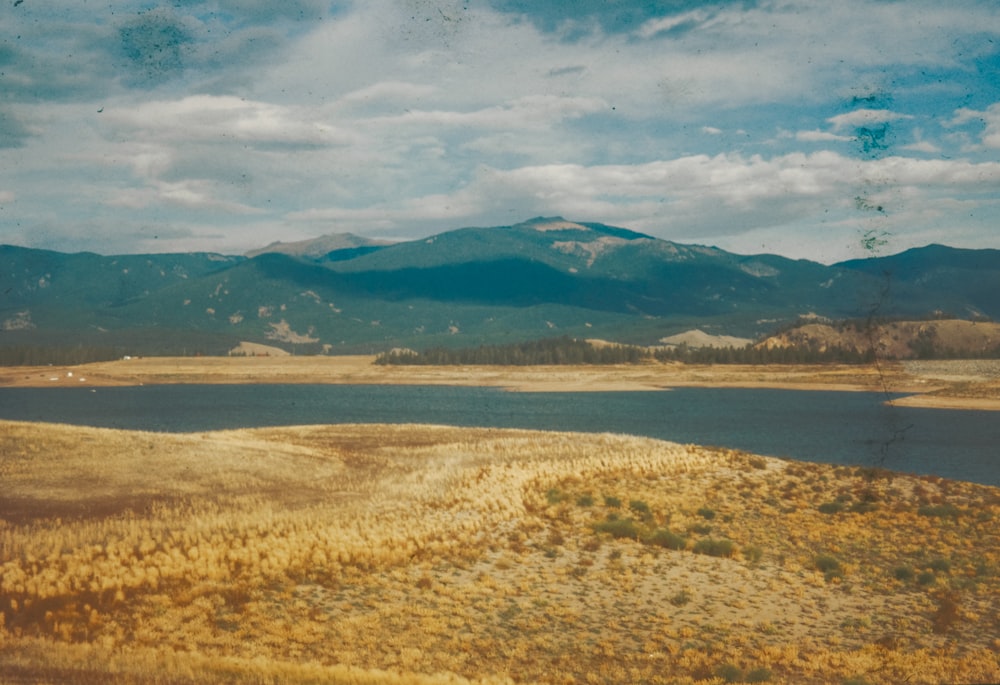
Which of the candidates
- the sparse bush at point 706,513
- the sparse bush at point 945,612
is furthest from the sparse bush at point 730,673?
the sparse bush at point 706,513

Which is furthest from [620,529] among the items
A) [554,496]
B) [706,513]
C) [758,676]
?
[758,676]

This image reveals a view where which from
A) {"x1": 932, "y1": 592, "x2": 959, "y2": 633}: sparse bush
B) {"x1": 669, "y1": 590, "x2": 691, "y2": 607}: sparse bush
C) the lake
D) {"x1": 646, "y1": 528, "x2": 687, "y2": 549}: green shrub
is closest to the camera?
{"x1": 932, "y1": 592, "x2": 959, "y2": 633}: sparse bush

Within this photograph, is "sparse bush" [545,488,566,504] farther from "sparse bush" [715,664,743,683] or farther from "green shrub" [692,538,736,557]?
"sparse bush" [715,664,743,683]

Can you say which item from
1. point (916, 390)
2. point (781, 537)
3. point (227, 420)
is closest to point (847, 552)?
point (781, 537)

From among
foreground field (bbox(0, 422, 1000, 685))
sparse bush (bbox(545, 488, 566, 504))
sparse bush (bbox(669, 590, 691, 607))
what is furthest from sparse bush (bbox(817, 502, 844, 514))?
Result: sparse bush (bbox(669, 590, 691, 607))

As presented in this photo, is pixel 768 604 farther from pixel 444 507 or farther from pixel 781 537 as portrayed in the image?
pixel 444 507

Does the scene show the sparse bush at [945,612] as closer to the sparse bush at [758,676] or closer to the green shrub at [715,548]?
the green shrub at [715,548]
